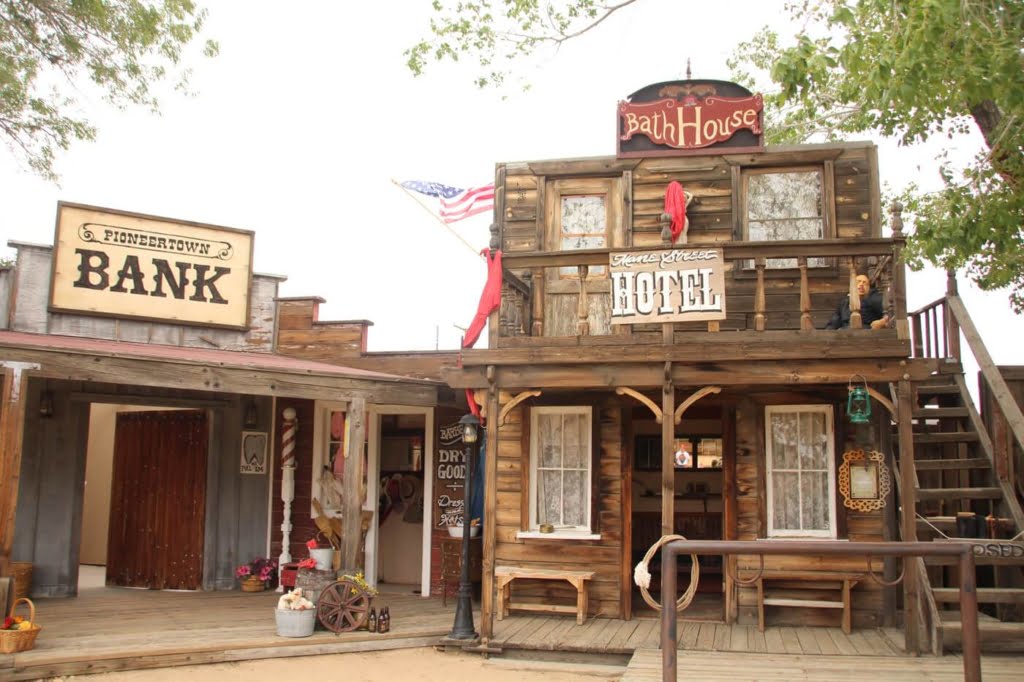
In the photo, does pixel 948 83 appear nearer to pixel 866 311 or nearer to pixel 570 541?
pixel 866 311

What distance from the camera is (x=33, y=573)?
40.0 feet

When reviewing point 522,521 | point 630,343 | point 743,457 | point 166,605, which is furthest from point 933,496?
point 166,605

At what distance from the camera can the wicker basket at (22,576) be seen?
11.7 m

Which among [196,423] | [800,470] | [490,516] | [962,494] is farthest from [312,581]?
[962,494]

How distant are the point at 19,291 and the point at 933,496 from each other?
11.2m

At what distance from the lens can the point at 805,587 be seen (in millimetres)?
10586

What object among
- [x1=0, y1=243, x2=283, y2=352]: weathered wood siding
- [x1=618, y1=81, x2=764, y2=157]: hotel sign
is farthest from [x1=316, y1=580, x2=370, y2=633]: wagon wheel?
[x1=618, y1=81, x2=764, y2=157]: hotel sign

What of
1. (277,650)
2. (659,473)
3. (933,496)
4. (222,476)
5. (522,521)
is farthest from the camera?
(659,473)

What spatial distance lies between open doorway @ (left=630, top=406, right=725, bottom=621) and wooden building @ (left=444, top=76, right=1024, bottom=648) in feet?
8.13

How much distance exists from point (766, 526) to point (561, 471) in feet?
7.85

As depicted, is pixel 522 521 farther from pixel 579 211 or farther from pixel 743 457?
pixel 579 211

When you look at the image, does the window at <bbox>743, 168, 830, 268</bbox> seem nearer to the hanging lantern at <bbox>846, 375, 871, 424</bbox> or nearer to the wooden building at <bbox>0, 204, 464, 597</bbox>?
the hanging lantern at <bbox>846, 375, 871, 424</bbox>

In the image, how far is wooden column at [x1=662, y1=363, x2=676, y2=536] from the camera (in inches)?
362

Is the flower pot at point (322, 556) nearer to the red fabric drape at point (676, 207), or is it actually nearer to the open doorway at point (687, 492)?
the open doorway at point (687, 492)
